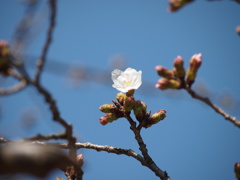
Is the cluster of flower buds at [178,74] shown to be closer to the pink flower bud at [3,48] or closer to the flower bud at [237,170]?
the flower bud at [237,170]

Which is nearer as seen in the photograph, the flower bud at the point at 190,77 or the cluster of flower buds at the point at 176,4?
the flower bud at the point at 190,77

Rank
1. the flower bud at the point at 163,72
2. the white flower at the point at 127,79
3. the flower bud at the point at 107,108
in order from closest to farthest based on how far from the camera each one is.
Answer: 1. the flower bud at the point at 163,72
2. the flower bud at the point at 107,108
3. the white flower at the point at 127,79

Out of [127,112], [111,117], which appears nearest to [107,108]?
[111,117]

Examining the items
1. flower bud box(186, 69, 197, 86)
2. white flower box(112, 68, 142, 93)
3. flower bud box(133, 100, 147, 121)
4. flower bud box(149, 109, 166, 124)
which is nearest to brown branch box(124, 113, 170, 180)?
flower bud box(133, 100, 147, 121)

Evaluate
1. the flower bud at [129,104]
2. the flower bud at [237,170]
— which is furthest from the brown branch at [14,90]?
the flower bud at [237,170]

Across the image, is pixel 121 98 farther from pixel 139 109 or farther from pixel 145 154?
pixel 145 154

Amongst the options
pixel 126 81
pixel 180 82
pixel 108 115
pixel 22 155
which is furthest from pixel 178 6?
pixel 22 155
